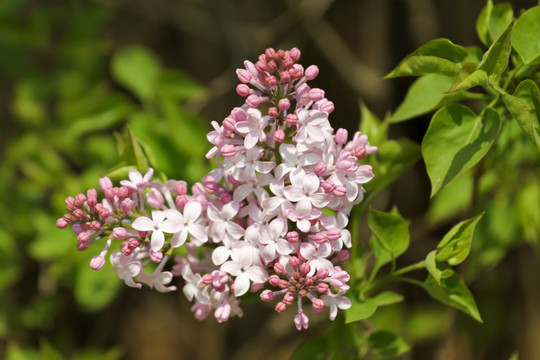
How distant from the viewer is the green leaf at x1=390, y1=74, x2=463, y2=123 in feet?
5.06

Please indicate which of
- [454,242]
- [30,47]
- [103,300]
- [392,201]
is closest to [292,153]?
[454,242]

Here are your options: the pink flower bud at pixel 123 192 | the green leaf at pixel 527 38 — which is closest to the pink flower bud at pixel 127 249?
the pink flower bud at pixel 123 192

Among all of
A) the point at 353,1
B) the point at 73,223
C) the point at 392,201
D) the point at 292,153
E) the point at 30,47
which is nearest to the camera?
the point at 292,153

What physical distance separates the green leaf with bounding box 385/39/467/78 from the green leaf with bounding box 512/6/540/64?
112mm

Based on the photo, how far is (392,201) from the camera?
327cm

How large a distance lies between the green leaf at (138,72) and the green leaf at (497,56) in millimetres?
1513

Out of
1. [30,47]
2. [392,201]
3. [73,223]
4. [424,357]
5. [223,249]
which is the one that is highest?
[30,47]

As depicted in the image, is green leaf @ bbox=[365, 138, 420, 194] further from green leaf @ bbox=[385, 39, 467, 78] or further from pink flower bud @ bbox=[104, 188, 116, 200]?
pink flower bud @ bbox=[104, 188, 116, 200]

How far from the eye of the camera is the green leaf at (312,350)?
5.04 ft

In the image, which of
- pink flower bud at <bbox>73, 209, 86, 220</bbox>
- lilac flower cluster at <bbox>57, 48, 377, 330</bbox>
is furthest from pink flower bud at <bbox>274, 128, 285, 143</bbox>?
pink flower bud at <bbox>73, 209, 86, 220</bbox>

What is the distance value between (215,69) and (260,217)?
2.59m

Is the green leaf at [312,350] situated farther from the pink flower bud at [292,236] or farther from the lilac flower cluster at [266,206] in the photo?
the pink flower bud at [292,236]

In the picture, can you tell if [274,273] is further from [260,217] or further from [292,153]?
[292,153]

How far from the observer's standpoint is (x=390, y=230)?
144 centimetres
